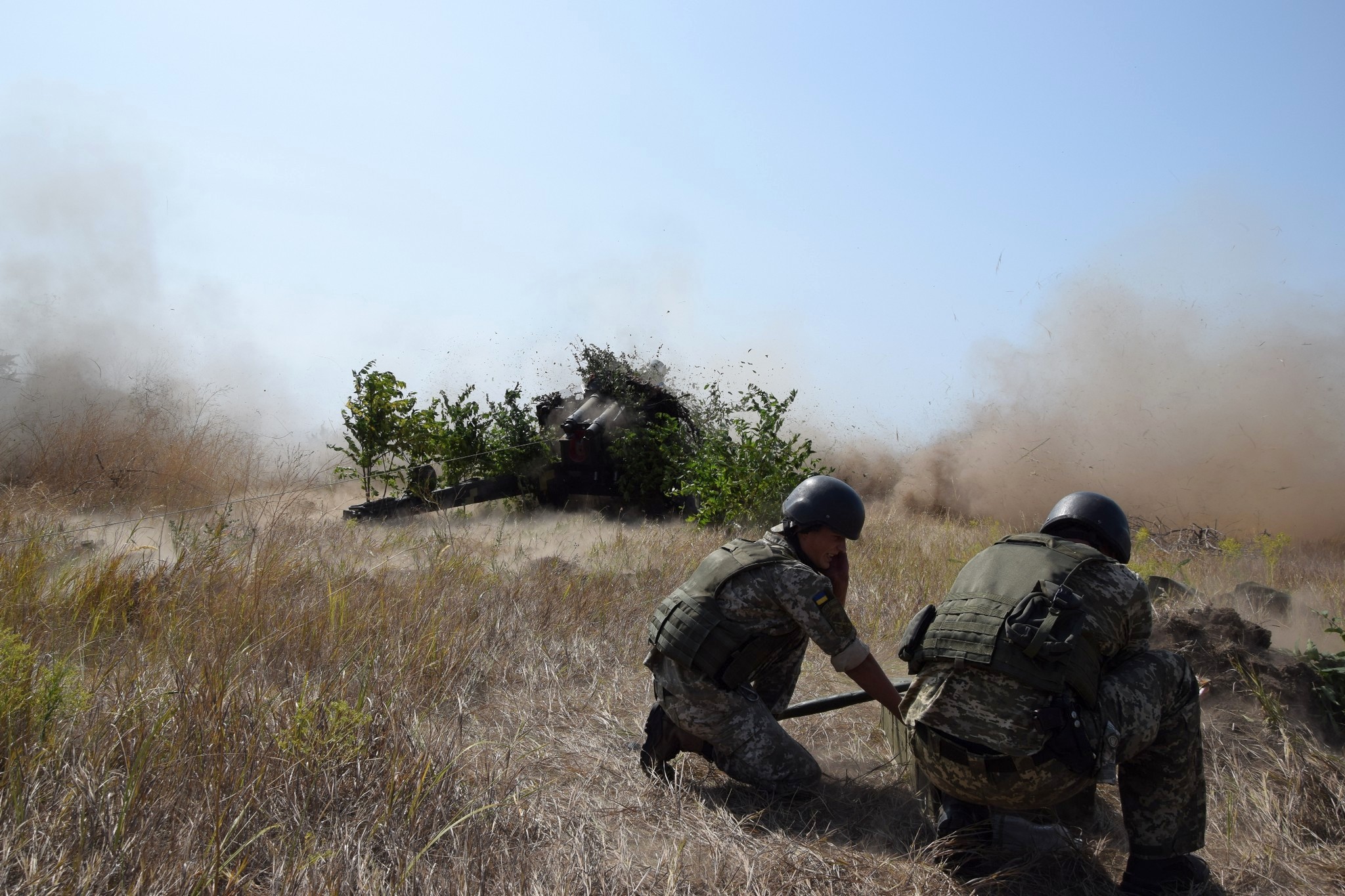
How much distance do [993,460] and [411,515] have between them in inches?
431

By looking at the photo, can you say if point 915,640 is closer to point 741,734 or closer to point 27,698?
point 741,734

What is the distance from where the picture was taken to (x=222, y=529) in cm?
495

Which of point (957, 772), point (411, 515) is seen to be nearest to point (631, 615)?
point (957, 772)

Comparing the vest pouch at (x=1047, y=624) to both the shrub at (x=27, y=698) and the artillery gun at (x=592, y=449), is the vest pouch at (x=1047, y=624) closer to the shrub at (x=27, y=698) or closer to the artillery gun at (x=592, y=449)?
the shrub at (x=27, y=698)

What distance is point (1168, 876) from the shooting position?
3.16 meters

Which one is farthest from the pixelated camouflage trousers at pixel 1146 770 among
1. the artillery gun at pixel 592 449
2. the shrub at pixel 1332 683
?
the artillery gun at pixel 592 449

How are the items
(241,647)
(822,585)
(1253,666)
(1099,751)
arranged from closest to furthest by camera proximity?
(1099,751)
(822,585)
(241,647)
(1253,666)

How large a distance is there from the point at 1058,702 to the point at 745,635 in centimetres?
125

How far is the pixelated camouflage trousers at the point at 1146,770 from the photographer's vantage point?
3098mm

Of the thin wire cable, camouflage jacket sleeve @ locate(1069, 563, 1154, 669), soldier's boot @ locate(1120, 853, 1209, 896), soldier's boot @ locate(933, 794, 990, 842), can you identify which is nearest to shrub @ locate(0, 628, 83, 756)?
the thin wire cable

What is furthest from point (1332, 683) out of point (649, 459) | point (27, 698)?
point (649, 459)

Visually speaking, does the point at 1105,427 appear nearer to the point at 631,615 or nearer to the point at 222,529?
the point at 631,615

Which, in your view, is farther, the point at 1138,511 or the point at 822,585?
the point at 1138,511

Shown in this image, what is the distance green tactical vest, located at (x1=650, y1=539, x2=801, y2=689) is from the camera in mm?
3797
